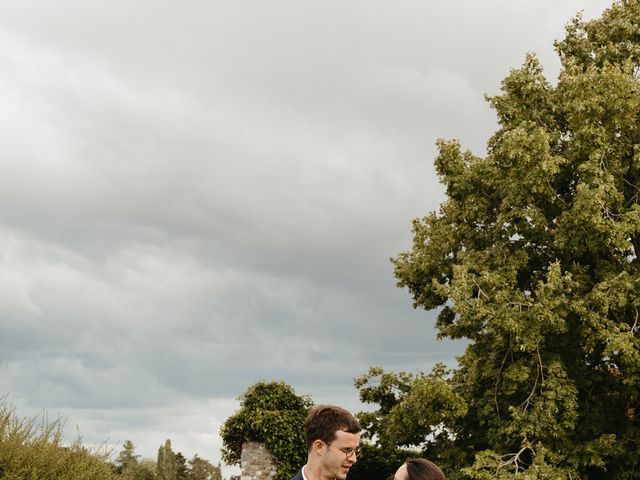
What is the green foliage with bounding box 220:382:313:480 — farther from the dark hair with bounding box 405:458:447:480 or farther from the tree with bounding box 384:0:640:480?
the dark hair with bounding box 405:458:447:480

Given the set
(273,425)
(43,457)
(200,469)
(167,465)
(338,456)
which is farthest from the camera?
(200,469)

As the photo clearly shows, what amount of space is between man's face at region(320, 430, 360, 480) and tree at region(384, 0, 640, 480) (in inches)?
455

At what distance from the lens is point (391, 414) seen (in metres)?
18.1

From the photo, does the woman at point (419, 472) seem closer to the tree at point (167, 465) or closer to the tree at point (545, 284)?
the tree at point (545, 284)

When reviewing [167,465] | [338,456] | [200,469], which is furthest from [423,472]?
[200,469]

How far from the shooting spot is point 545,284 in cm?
1555

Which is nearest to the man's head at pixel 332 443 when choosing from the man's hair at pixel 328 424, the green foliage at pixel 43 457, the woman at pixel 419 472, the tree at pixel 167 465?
the man's hair at pixel 328 424

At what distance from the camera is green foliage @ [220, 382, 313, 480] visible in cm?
1955

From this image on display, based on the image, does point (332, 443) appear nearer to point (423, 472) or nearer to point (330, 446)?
point (330, 446)

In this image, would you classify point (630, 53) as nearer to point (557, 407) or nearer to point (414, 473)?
point (557, 407)

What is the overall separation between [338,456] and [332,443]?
0.26 ft

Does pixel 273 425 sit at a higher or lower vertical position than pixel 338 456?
higher

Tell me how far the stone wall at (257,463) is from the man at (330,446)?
1580 centimetres

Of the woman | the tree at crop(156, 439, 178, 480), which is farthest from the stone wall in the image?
the tree at crop(156, 439, 178, 480)
